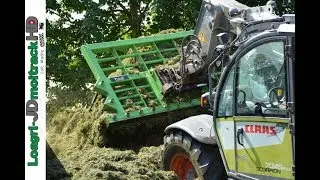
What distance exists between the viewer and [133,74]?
6.07 metres

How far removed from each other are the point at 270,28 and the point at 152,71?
2.18 metres

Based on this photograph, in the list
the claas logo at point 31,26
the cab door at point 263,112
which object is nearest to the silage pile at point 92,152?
the cab door at point 263,112

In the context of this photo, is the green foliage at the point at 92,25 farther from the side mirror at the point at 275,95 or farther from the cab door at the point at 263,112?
the side mirror at the point at 275,95

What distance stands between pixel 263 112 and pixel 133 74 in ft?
7.76

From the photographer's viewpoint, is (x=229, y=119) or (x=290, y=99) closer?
(x=290, y=99)

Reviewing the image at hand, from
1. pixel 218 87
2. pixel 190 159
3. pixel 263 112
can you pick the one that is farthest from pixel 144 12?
pixel 263 112

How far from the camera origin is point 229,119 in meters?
4.19

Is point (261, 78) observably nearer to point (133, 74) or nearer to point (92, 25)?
point (133, 74)

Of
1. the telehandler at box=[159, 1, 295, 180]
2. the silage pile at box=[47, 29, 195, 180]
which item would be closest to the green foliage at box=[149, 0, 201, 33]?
the silage pile at box=[47, 29, 195, 180]

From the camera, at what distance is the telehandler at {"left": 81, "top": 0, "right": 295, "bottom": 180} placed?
3.78 metres
